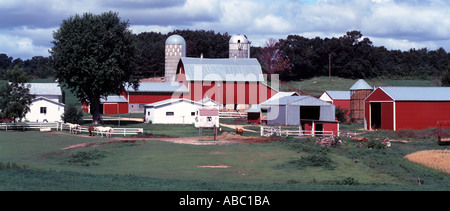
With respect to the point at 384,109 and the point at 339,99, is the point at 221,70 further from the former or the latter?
the point at 384,109

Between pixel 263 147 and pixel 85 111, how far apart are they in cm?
5714

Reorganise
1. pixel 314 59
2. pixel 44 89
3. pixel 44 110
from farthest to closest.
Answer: pixel 314 59 → pixel 44 89 → pixel 44 110

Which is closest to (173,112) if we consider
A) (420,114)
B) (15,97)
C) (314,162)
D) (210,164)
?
(15,97)

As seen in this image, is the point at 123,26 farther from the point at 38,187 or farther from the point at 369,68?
the point at 369,68

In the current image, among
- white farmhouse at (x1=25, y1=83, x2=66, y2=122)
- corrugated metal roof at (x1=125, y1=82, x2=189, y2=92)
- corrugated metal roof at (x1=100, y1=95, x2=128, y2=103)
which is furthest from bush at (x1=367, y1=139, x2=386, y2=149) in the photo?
corrugated metal roof at (x1=100, y1=95, x2=128, y2=103)

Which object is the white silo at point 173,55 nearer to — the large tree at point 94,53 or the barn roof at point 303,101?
the large tree at point 94,53

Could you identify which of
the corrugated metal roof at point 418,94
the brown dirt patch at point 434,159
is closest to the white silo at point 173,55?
the corrugated metal roof at point 418,94

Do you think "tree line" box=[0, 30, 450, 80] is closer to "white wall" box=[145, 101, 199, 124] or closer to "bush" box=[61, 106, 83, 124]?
"white wall" box=[145, 101, 199, 124]

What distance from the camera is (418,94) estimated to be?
52.9 metres

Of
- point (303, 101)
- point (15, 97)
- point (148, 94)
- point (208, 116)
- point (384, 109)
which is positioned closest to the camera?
point (384, 109)

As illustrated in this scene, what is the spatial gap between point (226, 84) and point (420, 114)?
1548 inches

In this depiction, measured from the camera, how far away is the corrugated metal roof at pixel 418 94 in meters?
51.9

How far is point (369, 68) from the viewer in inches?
5207

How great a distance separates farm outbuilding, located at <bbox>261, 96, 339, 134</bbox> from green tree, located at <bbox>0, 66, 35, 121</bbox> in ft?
93.0
